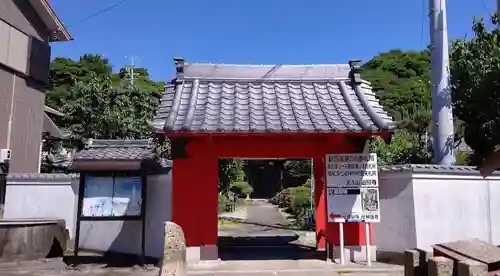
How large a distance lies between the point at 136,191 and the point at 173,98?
2.24 metres

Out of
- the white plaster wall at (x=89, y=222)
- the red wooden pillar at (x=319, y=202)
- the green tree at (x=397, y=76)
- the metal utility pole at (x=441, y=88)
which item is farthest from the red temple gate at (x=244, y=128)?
the green tree at (x=397, y=76)

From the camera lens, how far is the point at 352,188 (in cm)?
962

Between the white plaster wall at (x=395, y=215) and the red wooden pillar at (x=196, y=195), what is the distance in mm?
3650

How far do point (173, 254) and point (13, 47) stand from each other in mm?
13588

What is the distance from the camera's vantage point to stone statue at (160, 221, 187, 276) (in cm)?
618

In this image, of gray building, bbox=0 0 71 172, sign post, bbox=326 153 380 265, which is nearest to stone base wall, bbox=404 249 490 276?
sign post, bbox=326 153 380 265

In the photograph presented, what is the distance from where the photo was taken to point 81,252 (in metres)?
11.8

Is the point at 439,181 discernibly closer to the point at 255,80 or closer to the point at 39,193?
the point at 255,80

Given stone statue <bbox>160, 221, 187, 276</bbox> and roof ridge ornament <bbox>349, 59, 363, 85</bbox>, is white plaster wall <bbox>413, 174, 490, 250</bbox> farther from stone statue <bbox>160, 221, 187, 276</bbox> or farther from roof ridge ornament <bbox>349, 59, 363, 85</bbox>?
stone statue <bbox>160, 221, 187, 276</bbox>

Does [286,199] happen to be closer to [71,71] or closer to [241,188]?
[241,188]

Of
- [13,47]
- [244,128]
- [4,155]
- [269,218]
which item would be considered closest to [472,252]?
[244,128]

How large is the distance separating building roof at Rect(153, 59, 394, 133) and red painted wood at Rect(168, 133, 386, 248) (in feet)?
1.33

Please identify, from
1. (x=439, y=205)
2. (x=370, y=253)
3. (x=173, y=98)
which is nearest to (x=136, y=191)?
(x=173, y=98)

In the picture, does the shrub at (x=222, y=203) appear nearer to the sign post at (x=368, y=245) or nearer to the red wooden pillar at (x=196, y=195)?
the red wooden pillar at (x=196, y=195)
